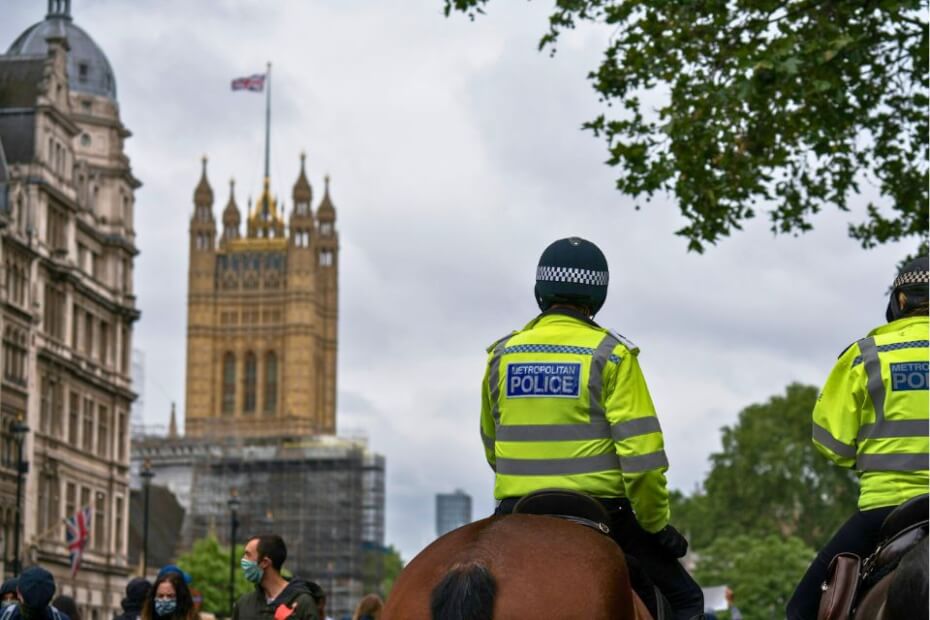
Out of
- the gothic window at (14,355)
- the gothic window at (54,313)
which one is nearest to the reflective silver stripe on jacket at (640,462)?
the gothic window at (14,355)

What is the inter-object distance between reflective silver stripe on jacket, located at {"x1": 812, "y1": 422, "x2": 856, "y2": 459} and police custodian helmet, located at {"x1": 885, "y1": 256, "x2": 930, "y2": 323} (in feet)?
1.92

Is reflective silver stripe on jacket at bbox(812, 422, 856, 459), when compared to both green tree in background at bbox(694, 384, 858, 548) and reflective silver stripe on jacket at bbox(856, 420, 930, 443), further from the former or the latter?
green tree in background at bbox(694, 384, 858, 548)

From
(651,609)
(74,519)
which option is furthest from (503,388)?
(74,519)

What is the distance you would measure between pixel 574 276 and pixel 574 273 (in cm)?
1

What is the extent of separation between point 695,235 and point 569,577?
1704 centimetres

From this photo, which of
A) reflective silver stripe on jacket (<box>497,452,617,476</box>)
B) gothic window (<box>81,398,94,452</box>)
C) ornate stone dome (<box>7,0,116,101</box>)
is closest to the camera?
reflective silver stripe on jacket (<box>497,452,617,476</box>)

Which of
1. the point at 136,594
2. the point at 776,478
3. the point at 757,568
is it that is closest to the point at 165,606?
the point at 136,594

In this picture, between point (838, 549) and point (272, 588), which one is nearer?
point (838, 549)

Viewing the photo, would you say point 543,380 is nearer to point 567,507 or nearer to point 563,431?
point 563,431

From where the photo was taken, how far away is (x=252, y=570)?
1292cm

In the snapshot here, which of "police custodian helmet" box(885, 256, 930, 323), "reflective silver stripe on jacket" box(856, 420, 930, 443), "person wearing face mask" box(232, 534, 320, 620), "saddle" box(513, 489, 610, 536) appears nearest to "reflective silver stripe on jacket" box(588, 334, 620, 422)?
"saddle" box(513, 489, 610, 536)

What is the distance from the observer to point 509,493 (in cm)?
804

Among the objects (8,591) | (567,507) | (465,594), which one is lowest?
(465,594)

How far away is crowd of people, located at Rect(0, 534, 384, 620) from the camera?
1180cm
